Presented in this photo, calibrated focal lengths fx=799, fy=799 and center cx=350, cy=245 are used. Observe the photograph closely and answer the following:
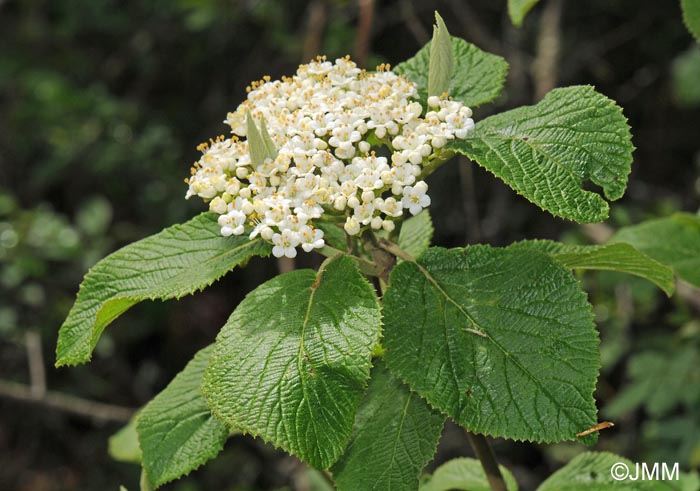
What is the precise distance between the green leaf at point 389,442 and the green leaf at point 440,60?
61 cm

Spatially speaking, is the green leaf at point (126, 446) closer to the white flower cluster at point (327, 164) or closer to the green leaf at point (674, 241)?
the white flower cluster at point (327, 164)

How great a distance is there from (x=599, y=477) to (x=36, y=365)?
286 cm

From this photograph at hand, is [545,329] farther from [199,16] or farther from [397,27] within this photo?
[397,27]

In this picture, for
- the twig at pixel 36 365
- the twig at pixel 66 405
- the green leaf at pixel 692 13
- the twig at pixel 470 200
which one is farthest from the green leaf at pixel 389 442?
the twig at pixel 36 365

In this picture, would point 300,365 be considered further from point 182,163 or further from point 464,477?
point 182,163

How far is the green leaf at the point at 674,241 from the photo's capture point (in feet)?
7.00

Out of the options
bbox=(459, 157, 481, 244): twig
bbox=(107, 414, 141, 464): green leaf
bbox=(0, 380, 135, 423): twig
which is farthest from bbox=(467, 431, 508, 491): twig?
bbox=(0, 380, 135, 423): twig

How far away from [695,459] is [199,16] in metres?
3.38

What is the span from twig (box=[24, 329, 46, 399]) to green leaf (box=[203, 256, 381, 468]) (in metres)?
2.47

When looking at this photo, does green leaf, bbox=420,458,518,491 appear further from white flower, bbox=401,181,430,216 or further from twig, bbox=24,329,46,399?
twig, bbox=24,329,46,399

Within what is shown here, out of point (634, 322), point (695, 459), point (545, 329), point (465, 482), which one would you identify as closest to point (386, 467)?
point (545, 329)

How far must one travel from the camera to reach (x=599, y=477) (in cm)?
178

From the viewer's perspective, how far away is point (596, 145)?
1.42 m

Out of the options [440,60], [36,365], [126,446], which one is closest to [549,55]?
[440,60]
